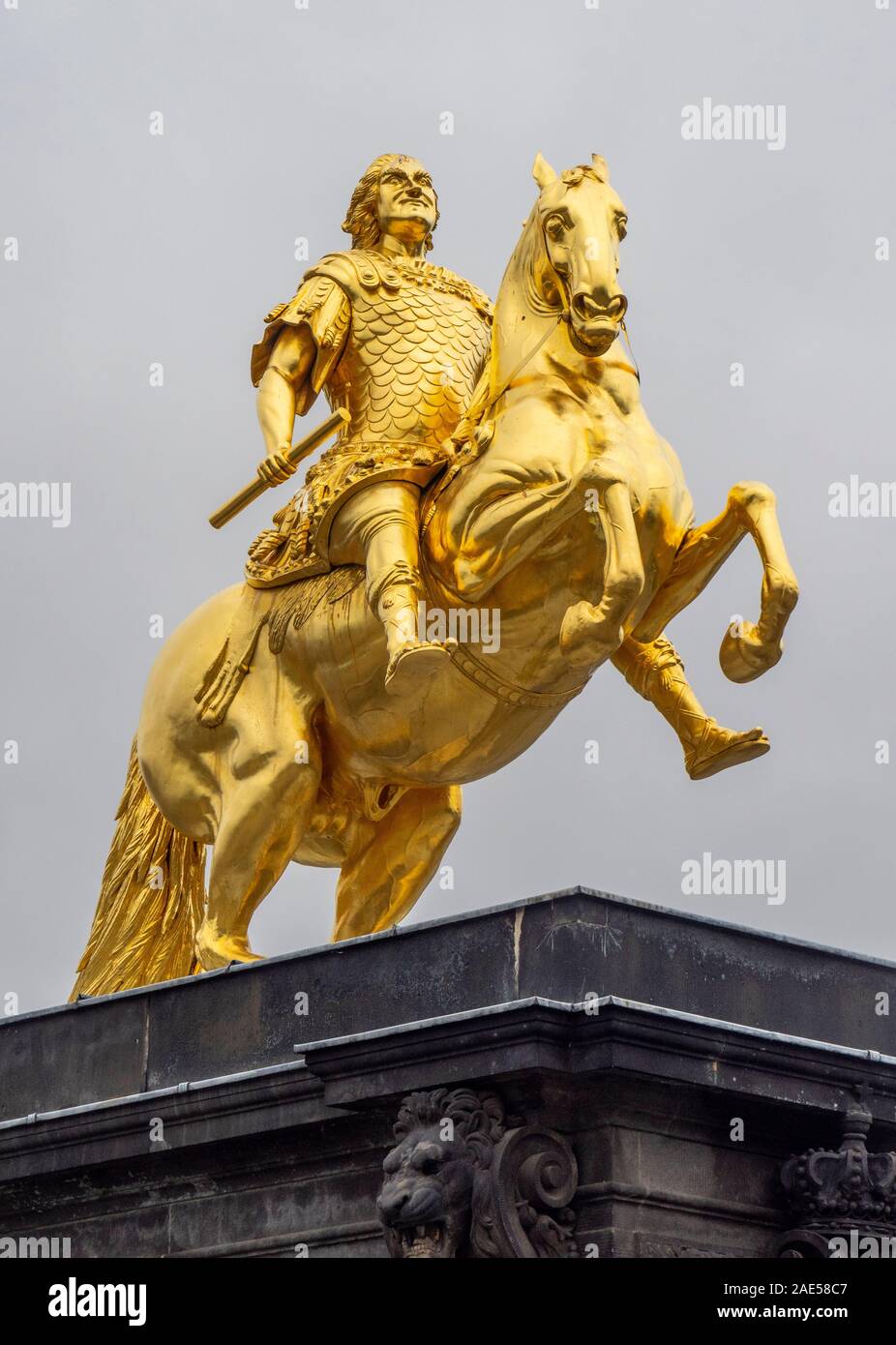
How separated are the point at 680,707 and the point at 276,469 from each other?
196 cm

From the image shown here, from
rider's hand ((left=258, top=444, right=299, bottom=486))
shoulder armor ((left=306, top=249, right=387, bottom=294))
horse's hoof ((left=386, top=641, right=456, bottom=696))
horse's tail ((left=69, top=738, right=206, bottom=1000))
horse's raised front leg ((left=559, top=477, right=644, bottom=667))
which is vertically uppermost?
shoulder armor ((left=306, top=249, right=387, bottom=294))

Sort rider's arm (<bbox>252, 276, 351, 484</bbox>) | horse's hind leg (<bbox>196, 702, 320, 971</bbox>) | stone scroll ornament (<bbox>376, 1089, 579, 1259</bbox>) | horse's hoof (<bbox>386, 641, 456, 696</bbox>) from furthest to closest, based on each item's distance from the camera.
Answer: rider's arm (<bbox>252, 276, 351, 484</bbox>), horse's hind leg (<bbox>196, 702, 320, 971</bbox>), horse's hoof (<bbox>386, 641, 456, 696</bbox>), stone scroll ornament (<bbox>376, 1089, 579, 1259</bbox>)

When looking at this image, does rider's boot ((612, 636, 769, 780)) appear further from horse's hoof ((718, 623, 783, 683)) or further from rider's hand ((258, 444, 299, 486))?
rider's hand ((258, 444, 299, 486))

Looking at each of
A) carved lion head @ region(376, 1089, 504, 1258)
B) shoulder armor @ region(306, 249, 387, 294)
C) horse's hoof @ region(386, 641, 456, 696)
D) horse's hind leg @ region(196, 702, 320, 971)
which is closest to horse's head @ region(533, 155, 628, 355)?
shoulder armor @ region(306, 249, 387, 294)

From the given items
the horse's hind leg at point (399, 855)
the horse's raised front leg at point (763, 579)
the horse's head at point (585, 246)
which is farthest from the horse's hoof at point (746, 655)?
the horse's hind leg at point (399, 855)

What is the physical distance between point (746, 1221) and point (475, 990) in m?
1.21

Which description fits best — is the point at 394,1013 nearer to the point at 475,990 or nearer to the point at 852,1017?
the point at 475,990

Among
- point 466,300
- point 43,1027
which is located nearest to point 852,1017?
point 43,1027

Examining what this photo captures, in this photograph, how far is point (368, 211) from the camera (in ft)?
43.4

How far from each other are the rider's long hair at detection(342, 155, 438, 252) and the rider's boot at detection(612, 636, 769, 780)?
2.34m

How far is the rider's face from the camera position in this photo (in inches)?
516

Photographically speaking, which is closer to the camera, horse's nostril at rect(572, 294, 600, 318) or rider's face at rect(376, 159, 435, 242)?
horse's nostril at rect(572, 294, 600, 318)

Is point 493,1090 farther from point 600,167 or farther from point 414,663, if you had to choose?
point 600,167

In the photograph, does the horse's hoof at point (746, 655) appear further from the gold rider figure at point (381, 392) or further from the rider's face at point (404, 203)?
the rider's face at point (404, 203)
